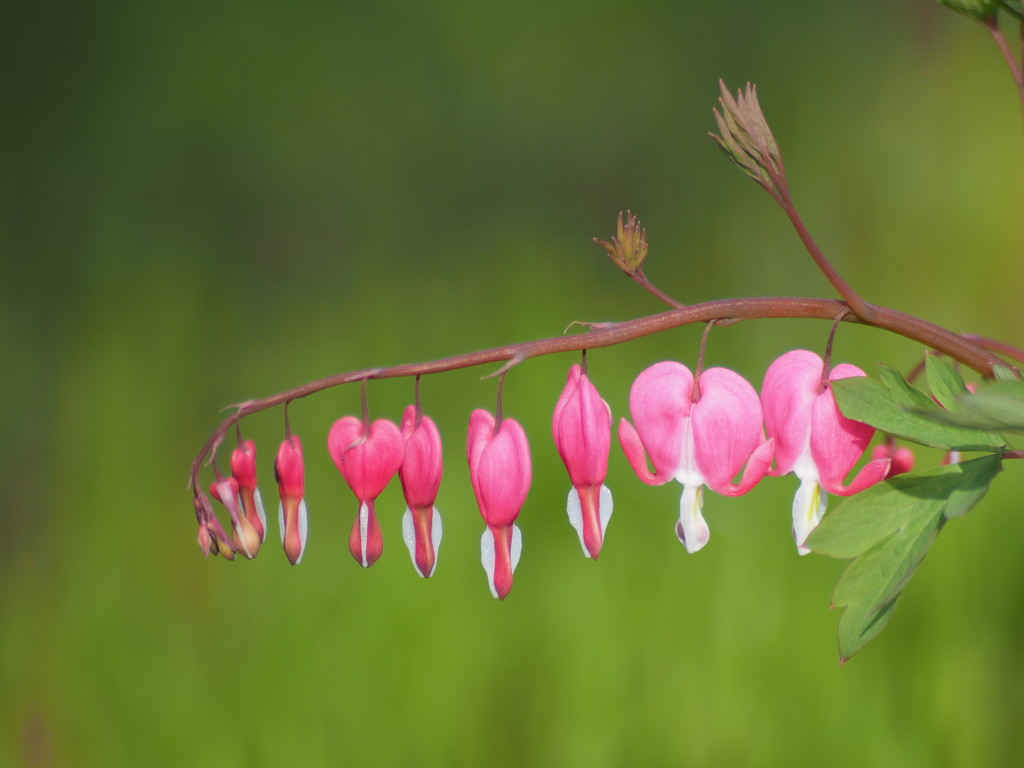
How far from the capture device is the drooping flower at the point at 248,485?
2.11ft

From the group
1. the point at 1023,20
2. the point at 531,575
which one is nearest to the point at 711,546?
the point at 531,575

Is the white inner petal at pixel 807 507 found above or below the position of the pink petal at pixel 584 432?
below

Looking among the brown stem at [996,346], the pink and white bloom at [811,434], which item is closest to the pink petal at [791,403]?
the pink and white bloom at [811,434]

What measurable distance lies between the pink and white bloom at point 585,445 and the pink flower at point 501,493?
31 mm

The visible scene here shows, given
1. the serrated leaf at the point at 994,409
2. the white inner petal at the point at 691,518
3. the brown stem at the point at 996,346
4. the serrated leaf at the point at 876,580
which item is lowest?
the serrated leaf at the point at 876,580

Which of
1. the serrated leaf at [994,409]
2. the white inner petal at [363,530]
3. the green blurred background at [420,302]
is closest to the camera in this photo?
the serrated leaf at [994,409]

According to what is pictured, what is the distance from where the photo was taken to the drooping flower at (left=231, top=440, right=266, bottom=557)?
2.11 feet

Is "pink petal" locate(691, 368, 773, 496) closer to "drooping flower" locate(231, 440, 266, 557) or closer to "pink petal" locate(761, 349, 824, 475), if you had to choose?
"pink petal" locate(761, 349, 824, 475)

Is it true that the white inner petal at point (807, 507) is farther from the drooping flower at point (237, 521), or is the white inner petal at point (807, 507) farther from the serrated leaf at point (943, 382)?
the drooping flower at point (237, 521)

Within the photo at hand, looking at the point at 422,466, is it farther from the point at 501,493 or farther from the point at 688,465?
the point at 688,465

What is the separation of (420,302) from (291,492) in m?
1.03

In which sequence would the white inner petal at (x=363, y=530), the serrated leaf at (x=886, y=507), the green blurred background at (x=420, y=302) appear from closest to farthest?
the serrated leaf at (x=886, y=507) → the white inner petal at (x=363, y=530) → the green blurred background at (x=420, y=302)

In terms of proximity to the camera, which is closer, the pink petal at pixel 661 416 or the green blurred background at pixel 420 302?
the pink petal at pixel 661 416

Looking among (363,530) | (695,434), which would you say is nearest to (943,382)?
(695,434)
